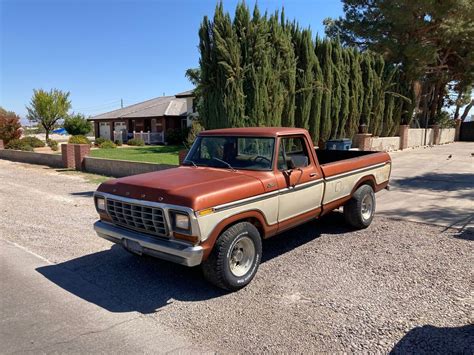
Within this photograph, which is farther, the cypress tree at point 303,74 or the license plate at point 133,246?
the cypress tree at point 303,74

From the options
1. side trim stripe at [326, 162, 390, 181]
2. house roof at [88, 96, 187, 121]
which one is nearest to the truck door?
side trim stripe at [326, 162, 390, 181]

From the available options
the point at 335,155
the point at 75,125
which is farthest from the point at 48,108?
the point at 335,155

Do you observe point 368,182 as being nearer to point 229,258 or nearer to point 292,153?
point 292,153

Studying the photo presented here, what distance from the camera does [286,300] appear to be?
14.0 feet

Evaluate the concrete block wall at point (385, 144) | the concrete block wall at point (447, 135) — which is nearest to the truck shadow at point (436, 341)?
the concrete block wall at point (385, 144)

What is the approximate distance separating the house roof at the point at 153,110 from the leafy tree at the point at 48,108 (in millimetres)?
6285

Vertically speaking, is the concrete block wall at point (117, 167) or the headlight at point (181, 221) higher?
the headlight at point (181, 221)

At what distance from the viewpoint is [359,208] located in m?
6.65

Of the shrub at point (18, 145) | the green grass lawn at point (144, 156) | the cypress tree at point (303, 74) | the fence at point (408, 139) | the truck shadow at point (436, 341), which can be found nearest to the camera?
the truck shadow at point (436, 341)

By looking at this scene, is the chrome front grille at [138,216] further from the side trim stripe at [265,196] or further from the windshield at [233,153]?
the windshield at [233,153]

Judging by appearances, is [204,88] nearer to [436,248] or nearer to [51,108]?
[436,248]

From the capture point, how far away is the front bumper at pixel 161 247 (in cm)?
400

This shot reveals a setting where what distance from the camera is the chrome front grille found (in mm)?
4270

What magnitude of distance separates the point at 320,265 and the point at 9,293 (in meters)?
3.86
